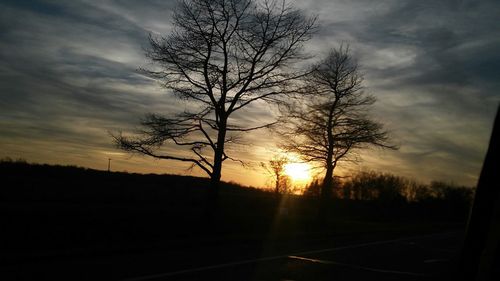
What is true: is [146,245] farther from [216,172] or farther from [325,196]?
[325,196]

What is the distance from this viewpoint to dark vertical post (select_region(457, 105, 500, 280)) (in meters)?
2.07

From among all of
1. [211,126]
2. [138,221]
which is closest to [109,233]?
[138,221]

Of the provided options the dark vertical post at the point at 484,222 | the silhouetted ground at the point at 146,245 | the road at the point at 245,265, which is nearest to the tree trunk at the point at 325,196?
the silhouetted ground at the point at 146,245

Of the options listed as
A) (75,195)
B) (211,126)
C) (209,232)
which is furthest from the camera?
(75,195)

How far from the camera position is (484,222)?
2146 mm

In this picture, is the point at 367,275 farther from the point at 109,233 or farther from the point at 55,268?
the point at 109,233

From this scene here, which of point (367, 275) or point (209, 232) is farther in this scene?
point (209, 232)

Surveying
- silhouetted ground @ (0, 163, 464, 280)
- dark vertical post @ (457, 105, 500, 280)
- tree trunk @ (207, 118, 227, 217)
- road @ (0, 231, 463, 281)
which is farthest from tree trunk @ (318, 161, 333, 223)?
dark vertical post @ (457, 105, 500, 280)

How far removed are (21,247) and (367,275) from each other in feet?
26.6

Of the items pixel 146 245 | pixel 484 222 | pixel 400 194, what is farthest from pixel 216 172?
pixel 400 194

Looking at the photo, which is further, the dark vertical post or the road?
the road

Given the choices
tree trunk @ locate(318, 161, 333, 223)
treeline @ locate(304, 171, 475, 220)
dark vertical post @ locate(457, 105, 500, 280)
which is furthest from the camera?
treeline @ locate(304, 171, 475, 220)

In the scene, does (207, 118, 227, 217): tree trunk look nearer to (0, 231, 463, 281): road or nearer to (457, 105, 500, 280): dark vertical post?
(0, 231, 463, 281): road

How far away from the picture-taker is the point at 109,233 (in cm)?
1571
